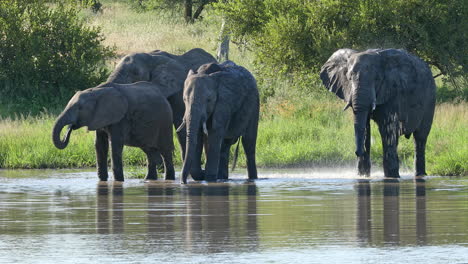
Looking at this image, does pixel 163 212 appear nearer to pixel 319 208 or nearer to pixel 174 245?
pixel 319 208

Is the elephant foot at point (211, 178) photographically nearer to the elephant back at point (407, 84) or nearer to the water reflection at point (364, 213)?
the water reflection at point (364, 213)

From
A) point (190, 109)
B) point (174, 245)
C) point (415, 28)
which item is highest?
point (415, 28)

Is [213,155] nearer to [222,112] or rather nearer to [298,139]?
[222,112]

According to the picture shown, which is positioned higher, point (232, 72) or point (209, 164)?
point (232, 72)

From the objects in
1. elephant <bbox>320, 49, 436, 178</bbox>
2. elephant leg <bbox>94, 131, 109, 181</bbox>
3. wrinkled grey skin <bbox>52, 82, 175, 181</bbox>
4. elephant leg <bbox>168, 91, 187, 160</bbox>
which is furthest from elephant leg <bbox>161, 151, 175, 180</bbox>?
elephant <bbox>320, 49, 436, 178</bbox>

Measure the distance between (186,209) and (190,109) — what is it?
449 centimetres

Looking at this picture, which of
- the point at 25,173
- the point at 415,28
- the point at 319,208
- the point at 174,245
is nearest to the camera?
the point at 174,245

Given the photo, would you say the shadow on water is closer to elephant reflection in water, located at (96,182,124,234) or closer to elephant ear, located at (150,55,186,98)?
elephant reflection in water, located at (96,182,124,234)

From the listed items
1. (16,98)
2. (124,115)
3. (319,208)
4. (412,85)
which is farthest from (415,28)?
(319,208)

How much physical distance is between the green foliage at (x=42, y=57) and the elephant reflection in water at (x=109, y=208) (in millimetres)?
17444

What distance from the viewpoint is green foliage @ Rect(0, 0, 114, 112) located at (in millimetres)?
35625

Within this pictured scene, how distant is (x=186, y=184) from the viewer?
1784 cm

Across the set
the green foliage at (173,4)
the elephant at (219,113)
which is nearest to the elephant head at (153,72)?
the elephant at (219,113)

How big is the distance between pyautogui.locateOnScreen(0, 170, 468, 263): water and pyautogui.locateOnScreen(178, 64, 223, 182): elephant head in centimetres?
57
